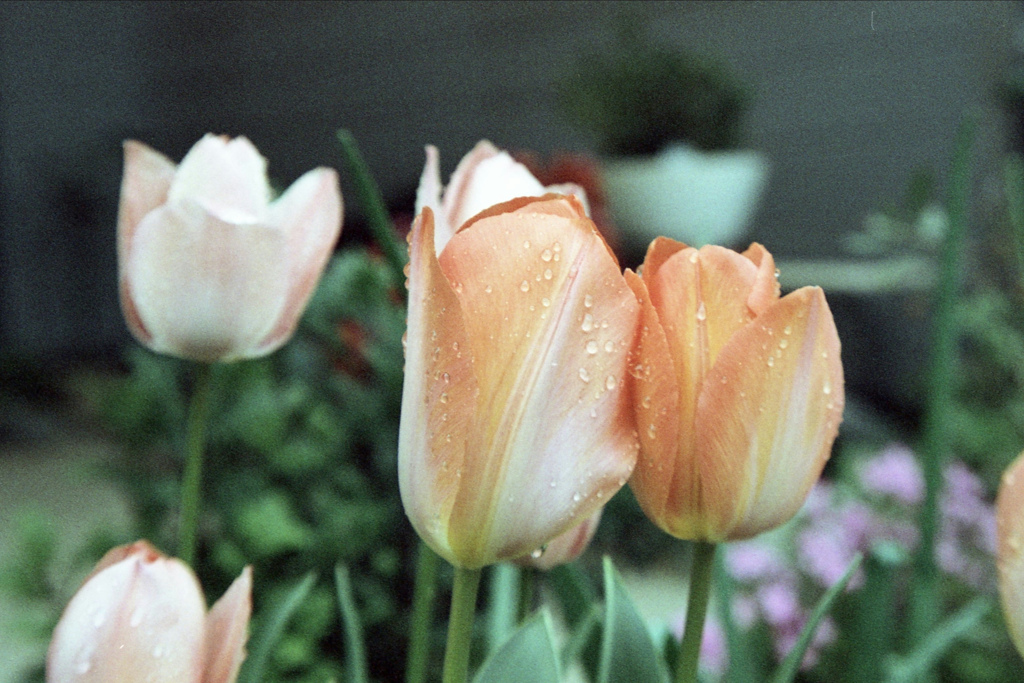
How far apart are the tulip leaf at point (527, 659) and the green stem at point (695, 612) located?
0.03 metres

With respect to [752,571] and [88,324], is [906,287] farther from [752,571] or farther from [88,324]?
[88,324]

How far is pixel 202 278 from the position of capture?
280 millimetres

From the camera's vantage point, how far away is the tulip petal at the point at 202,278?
0.27m

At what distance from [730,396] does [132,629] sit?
0.13m

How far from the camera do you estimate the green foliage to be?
78.6 inches

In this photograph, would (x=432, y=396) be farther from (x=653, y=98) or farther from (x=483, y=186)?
(x=653, y=98)

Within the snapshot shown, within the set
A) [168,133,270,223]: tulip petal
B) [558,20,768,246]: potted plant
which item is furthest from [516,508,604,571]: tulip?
[558,20,768,246]: potted plant

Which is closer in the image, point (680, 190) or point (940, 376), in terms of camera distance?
point (940, 376)

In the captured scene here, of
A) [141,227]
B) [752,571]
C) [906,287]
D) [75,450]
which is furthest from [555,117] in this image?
[141,227]

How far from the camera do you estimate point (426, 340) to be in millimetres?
167

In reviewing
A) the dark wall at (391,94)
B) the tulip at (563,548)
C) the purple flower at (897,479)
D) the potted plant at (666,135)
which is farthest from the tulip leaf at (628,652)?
the potted plant at (666,135)

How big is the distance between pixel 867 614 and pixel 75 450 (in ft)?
8.86

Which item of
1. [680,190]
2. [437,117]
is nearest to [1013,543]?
[680,190]

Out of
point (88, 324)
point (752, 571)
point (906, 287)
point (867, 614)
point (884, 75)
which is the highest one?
point (867, 614)
